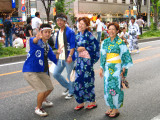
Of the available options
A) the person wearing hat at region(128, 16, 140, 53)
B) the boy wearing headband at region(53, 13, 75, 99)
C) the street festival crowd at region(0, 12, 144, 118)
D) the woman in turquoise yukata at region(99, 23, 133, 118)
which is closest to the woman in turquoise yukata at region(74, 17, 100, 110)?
the street festival crowd at region(0, 12, 144, 118)

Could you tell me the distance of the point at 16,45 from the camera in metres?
13.4

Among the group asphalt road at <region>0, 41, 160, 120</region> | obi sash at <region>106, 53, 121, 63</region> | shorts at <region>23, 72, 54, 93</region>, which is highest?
obi sash at <region>106, 53, 121, 63</region>

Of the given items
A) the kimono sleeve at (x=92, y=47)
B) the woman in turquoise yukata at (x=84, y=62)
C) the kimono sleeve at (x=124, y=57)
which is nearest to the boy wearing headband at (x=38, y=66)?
the woman in turquoise yukata at (x=84, y=62)

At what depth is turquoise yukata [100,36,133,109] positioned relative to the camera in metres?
4.18

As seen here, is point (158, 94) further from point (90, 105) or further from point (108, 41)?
point (108, 41)

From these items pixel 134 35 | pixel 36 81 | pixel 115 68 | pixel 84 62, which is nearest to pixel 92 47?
pixel 84 62

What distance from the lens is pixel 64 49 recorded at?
5125 mm

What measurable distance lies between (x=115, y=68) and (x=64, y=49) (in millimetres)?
1369

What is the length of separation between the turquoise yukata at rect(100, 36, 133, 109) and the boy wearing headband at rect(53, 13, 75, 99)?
3.05ft

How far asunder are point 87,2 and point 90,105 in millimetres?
34333

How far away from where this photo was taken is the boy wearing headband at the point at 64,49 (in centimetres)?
497

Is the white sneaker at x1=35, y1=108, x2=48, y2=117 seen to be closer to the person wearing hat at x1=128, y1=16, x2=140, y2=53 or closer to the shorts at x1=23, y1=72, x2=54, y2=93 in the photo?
the shorts at x1=23, y1=72, x2=54, y2=93

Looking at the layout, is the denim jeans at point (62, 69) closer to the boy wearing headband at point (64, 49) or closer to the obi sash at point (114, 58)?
the boy wearing headband at point (64, 49)

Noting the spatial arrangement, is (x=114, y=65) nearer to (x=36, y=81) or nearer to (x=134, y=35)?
(x=36, y=81)
